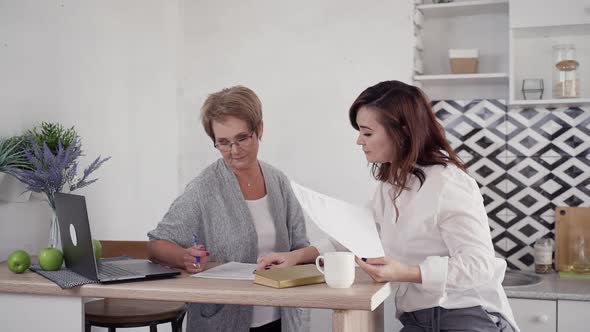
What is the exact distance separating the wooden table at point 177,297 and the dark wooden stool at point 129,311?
0.46m

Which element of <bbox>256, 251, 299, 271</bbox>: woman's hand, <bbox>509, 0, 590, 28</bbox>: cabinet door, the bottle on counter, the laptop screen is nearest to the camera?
the laptop screen

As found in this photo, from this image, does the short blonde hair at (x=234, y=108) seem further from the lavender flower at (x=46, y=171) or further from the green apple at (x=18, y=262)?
the green apple at (x=18, y=262)

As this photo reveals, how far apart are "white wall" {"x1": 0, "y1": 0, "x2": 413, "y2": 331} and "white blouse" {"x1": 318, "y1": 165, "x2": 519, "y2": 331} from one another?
5.20 ft

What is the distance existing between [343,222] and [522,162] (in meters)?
2.10

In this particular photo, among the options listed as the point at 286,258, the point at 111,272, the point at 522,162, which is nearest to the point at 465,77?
the point at 522,162

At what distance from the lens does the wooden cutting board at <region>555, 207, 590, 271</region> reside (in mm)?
3445

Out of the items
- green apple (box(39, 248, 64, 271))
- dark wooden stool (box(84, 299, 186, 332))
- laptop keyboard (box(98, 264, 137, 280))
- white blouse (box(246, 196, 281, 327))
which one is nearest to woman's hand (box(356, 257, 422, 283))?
laptop keyboard (box(98, 264, 137, 280))

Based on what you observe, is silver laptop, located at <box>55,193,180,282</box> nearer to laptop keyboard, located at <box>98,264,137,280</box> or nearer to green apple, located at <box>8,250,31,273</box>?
laptop keyboard, located at <box>98,264,137,280</box>

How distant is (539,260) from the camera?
3.43 meters

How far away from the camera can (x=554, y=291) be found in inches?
117

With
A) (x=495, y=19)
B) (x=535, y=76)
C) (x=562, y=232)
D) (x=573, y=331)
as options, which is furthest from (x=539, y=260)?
(x=495, y=19)

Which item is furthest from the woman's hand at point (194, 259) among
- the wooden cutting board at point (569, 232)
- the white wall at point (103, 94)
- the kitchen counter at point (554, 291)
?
the wooden cutting board at point (569, 232)

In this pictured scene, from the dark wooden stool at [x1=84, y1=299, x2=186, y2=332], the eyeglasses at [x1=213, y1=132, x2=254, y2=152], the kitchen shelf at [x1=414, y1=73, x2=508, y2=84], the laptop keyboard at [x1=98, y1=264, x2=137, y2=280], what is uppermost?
the kitchen shelf at [x1=414, y1=73, x2=508, y2=84]

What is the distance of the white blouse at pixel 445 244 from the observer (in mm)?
1688
